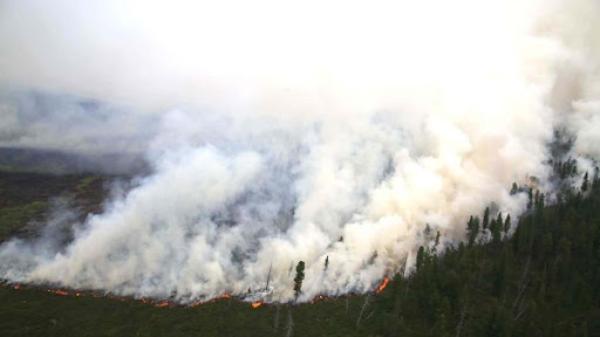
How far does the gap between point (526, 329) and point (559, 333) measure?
1341cm

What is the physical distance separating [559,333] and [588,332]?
48.7 ft

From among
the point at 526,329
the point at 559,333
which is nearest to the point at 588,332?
the point at 559,333

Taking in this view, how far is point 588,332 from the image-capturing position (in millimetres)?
198875

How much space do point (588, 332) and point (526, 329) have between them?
91.5 ft

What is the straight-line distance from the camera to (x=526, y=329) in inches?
7726

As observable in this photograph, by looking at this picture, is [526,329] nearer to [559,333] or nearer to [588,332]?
[559,333]

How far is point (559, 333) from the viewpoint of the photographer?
19525cm
